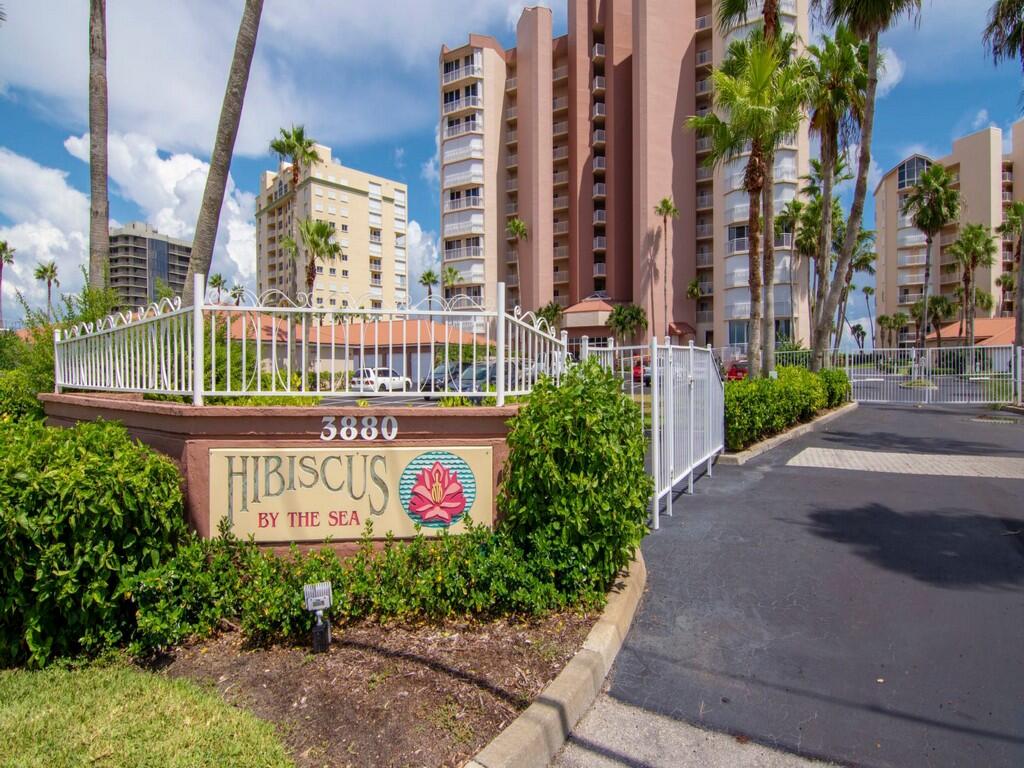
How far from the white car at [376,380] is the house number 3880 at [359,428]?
26 cm

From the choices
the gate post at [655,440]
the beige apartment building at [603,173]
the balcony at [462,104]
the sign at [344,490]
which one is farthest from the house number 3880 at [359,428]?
the balcony at [462,104]

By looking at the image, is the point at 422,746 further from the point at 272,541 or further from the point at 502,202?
the point at 502,202


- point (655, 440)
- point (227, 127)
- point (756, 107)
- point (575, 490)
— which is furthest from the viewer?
point (756, 107)

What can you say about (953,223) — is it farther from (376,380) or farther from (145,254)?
(145,254)

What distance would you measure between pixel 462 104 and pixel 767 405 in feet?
149

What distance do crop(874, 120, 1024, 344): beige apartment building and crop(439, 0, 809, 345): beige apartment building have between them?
29817 millimetres

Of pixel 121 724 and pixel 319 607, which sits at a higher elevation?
pixel 319 607

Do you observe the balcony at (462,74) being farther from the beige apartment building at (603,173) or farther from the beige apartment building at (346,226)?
the beige apartment building at (346,226)

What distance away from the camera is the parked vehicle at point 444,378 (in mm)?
4535

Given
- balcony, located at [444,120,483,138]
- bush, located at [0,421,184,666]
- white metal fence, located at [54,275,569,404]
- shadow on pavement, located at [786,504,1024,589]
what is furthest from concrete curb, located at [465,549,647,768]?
balcony, located at [444,120,483,138]

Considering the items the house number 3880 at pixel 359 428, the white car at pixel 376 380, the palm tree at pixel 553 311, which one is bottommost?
the house number 3880 at pixel 359 428

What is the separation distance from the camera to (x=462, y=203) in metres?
49.7

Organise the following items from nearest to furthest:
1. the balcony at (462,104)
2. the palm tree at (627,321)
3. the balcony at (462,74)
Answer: the palm tree at (627,321) → the balcony at (462,74) → the balcony at (462,104)

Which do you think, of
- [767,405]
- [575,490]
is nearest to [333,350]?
[575,490]
